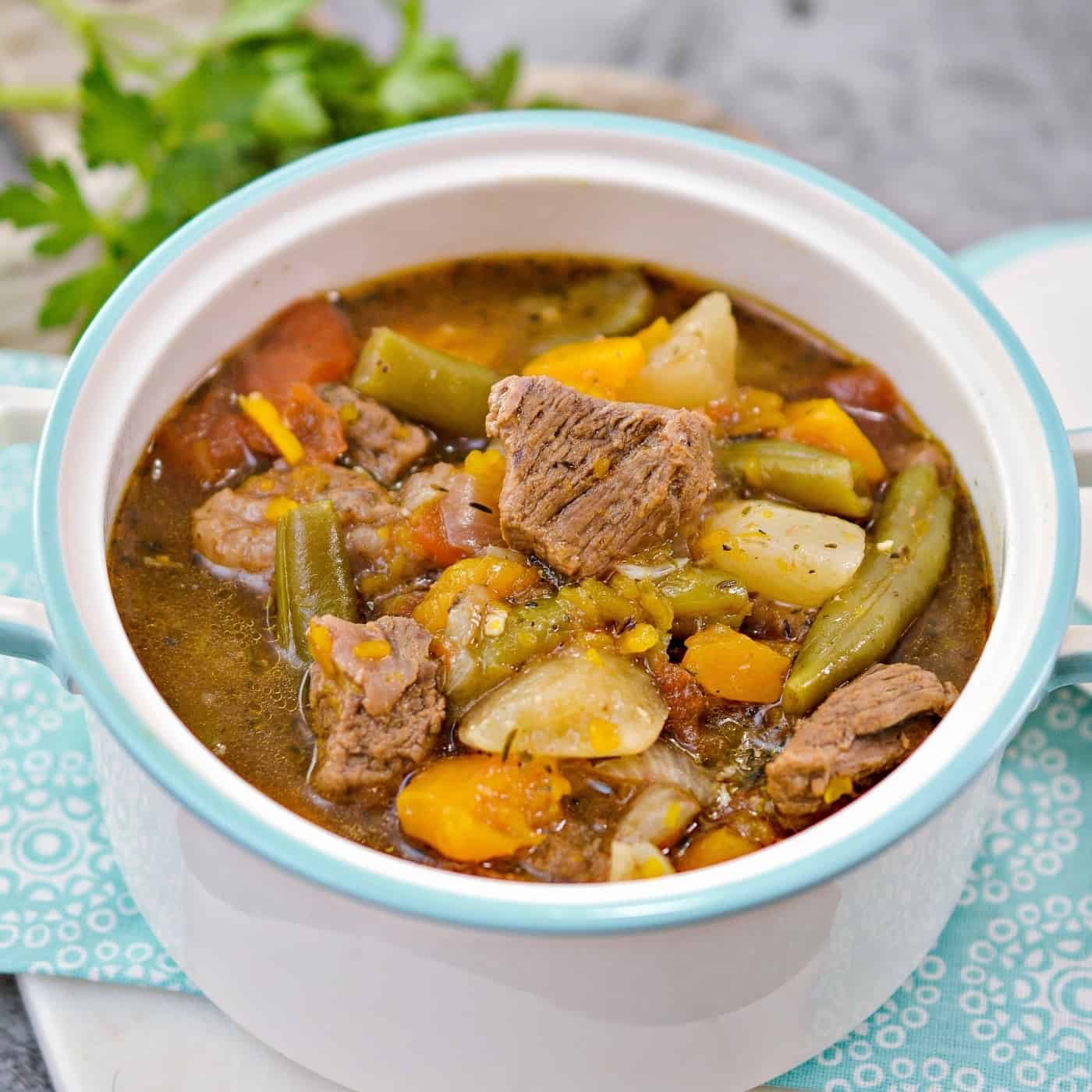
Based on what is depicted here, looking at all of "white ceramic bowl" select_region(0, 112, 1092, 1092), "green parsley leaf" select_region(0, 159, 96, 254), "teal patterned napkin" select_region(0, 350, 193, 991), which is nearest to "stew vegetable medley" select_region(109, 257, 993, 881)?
"white ceramic bowl" select_region(0, 112, 1092, 1092)

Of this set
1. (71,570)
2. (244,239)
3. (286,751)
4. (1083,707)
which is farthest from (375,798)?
(1083,707)

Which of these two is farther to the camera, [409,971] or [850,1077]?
[850,1077]

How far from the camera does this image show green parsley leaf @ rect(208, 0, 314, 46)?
372cm

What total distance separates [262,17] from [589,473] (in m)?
2.14

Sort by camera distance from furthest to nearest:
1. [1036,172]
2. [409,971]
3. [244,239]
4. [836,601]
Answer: [1036,172] < [244,239] < [836,601] < [409,971]

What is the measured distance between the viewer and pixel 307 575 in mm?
2287

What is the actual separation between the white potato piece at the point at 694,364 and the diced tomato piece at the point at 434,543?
1.54 ft

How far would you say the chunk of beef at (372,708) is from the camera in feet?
6.67

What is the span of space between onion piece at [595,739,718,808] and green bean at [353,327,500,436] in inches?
31.3

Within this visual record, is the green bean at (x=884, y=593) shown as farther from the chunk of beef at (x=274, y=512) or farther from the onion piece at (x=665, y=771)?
the chunk of beef at (x=274, y=512)

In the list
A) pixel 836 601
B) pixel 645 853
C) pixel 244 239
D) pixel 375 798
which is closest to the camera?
pixel 645 853

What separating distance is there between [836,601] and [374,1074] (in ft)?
3.45

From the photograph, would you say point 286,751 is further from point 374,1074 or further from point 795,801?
point 795,801

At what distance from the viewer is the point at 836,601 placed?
7.50 ft
